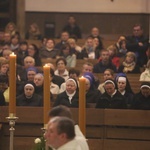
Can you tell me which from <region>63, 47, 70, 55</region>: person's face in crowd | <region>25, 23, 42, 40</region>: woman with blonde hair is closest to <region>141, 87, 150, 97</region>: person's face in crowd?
<region>63, 47, 70, 55</region>: person's face in crowd

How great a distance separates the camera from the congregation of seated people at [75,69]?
33.0 feet

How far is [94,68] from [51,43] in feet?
6.07

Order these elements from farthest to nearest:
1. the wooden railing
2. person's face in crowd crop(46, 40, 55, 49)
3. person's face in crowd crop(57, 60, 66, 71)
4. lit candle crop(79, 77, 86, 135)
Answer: person's face in crowd crop(46, 40, 55, 49) → person's face in crowd crop(57, 60, 66, 71) → the wooden railing → lit candle crop(79, 77, 86, 135)

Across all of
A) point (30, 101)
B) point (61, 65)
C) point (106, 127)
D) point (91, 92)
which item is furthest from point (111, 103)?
point (61, 65)

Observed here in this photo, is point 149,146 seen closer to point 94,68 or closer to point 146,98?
point 146,98

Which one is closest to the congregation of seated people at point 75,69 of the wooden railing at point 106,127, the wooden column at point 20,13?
the wooden railing at point 106,127

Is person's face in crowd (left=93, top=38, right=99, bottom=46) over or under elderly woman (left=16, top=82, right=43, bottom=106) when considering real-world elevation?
over

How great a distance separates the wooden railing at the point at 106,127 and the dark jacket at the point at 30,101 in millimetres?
520

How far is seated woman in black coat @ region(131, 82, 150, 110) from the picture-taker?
32.2ft

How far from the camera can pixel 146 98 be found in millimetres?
10000

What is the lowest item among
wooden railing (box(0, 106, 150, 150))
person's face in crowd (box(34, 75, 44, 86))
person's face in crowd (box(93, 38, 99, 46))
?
wooden railing (box(0, 106, 150, 150))

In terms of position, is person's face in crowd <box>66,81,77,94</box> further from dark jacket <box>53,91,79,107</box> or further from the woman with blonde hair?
the woman with blonde hair

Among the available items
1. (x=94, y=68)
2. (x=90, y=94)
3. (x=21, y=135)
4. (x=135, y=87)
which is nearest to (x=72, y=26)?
(x=94, y=68)

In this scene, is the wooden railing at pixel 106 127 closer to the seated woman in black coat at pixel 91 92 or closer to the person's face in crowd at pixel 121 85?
the seated woman in black coat at pixel 91 92
